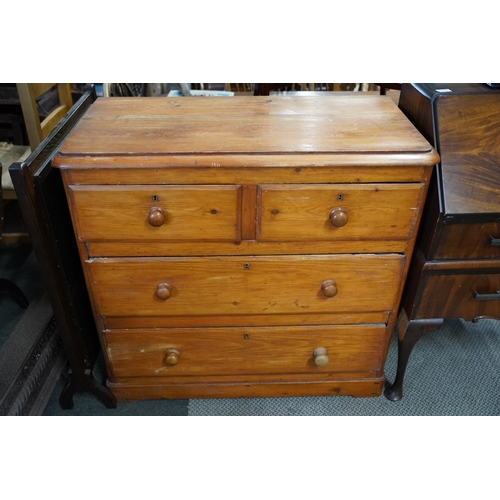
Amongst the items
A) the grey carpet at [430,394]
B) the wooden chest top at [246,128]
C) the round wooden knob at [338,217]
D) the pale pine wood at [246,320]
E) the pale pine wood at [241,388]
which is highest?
the wooden chest top at [246,128]

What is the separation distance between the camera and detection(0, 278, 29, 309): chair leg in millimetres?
2146

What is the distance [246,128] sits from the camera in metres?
1.40

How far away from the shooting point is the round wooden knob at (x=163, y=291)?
4.78ft

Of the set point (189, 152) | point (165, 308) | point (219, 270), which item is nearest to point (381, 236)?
point (219, 270)

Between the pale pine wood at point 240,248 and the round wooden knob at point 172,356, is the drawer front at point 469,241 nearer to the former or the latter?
the pale pine wood at point 240,248

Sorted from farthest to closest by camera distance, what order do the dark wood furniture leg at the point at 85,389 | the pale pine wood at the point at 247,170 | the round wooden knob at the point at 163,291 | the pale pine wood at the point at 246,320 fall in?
1. the dark wood furniture leg at the point at 85,389
2. the pale pine wood at the point at 246,320
3. the round wooden knob at the point at 163,291
4. the pale pine wood at the point at 247,170

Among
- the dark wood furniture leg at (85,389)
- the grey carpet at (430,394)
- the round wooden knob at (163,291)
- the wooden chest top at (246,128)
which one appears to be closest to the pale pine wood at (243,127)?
the wooden chest top at (246,128)

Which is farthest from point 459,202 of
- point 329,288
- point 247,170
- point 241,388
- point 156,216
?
point 241,388

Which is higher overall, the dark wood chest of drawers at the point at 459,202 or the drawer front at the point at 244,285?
the dark wood chest of drawers at the point at 459,202

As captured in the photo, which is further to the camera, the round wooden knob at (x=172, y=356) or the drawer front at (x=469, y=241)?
the round wooden knob at (x=172, y=356)

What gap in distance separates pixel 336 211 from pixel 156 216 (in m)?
0.52

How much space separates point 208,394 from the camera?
180cm

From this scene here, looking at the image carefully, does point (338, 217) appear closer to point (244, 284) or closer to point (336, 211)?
point (336, 211)

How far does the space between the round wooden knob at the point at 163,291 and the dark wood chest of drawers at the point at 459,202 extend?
82cm
